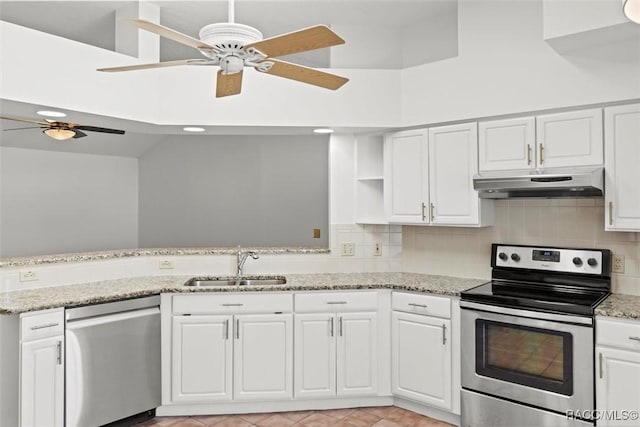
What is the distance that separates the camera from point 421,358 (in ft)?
10.5

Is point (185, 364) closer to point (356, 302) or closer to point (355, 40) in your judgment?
point (356, 302)

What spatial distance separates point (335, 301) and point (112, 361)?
1530 millimetres

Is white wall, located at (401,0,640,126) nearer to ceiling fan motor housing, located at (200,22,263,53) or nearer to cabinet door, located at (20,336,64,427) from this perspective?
ceiling fan motor housing, located at (200,22,263,53)

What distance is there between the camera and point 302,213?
604 centimetres

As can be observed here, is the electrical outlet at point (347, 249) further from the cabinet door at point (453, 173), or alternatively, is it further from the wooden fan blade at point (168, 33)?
the wooden fan blade at point (168, 33)

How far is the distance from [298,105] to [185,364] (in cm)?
204

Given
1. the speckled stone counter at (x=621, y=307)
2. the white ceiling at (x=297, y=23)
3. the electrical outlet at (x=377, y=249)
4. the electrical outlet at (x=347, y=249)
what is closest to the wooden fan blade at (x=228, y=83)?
the white ceiling at (x=297, y=23)

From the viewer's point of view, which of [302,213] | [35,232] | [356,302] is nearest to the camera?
[356,302]

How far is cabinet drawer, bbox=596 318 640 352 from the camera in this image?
7.84 feet

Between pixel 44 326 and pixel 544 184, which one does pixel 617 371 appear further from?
pixel 44 326

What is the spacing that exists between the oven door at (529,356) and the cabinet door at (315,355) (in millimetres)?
917

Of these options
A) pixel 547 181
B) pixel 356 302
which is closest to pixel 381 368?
pixel 356 302

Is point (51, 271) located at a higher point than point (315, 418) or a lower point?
higher

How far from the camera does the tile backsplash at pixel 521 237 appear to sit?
115 inches
